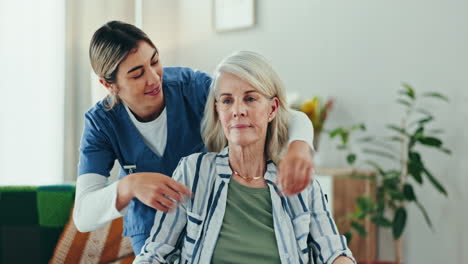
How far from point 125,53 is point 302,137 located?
1.79 ft

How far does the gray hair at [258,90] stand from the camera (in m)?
1.40

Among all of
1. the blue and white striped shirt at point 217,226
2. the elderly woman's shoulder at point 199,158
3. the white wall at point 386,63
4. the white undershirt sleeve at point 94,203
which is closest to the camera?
the white undershirt sleeve at point 94,203

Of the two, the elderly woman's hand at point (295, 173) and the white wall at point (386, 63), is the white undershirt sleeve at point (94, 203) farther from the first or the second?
the white wall at point (386, 63)

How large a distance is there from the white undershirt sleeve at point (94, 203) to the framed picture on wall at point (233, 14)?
2551mm

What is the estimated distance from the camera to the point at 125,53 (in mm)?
1444

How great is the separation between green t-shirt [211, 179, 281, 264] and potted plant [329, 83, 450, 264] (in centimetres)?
166

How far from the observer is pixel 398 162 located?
3.23 m

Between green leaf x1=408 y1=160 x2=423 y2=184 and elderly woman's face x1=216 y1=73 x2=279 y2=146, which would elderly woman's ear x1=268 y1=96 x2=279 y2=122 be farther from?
green leaf x1=408 y1=160 x2=423 y2=184

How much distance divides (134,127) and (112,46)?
292 millimetres

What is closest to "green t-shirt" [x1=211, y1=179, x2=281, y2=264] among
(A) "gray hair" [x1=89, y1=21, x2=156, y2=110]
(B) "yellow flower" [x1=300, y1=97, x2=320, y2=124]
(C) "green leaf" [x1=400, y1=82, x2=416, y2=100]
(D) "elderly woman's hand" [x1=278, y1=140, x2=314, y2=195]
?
(D) "elderly woman's hand" [x1=278, y1=140, x2=314, y2=195]

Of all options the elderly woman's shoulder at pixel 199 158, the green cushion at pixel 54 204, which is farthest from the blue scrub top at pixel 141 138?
the green cushion at pixel 54 204

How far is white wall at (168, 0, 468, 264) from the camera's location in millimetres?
3016

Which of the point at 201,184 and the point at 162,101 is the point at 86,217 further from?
the point at 162,101

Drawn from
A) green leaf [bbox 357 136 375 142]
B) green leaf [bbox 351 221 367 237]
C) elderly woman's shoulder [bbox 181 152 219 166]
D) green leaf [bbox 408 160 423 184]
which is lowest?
green leaf [bbox 351 221 367 237]
